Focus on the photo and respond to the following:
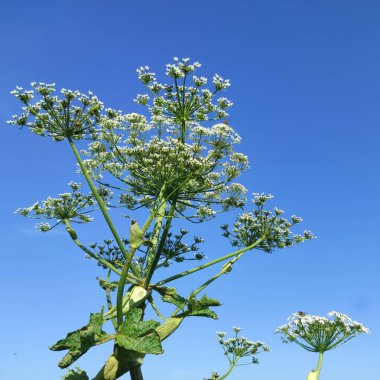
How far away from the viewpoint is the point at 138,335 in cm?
987

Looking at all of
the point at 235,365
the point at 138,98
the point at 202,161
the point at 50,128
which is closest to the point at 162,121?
the point at 138,98

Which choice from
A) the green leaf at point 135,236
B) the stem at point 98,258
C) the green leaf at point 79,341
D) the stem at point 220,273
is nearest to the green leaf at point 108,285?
the stem at point 98,258

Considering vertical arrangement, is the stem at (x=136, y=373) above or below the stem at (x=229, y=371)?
below

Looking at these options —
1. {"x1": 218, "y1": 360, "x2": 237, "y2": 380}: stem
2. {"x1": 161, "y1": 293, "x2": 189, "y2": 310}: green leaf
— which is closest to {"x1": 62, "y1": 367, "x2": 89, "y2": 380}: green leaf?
{"x1": 161, "y1": 293, "x2": 189, "y2": 310}: green leaf

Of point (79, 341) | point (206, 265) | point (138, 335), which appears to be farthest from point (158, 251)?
point (79, 341)

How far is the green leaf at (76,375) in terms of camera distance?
10.8 metres

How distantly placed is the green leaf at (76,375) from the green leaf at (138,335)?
1.43 metres

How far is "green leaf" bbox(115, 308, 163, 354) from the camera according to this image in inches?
378

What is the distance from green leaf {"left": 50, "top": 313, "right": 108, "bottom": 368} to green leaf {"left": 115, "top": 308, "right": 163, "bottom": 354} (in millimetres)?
462

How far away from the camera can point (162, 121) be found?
15141 mm

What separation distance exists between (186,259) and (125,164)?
319 cm

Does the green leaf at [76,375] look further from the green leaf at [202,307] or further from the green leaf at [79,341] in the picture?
the green leaf at [202,307]

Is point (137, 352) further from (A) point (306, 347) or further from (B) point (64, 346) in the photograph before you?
(A) point (306, 347)

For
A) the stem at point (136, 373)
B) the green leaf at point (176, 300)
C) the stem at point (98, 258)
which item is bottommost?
the stem at point (136, 373)
